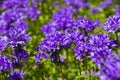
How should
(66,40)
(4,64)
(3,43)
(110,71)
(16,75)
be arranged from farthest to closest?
(3,43) < (16,75) < (66,40) < (4,64) < (110,71)

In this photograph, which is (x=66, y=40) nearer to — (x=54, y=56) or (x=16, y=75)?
(x=54, y=56)

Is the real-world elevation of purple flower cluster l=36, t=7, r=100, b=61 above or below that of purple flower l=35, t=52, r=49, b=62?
above

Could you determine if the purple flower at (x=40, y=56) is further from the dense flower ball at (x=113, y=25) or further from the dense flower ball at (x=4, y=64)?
the dense flower ball at (x=113, y=25)

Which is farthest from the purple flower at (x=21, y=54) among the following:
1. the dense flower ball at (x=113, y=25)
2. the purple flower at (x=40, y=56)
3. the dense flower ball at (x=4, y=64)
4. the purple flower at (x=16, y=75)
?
the dense flower ball at (x=113, y=25)

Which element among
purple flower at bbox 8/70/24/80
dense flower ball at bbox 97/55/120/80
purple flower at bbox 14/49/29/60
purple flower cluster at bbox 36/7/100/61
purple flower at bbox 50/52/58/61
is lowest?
purple flower at bbox 8/70/24/80

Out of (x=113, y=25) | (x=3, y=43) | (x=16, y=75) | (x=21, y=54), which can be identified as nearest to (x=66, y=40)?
(x=113, y=25)

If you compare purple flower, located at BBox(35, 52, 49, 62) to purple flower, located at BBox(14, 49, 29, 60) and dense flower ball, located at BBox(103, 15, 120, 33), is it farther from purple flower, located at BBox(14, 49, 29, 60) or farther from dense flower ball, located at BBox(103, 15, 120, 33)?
dense flower ball, located at BBox(103, 15, 120, 33)

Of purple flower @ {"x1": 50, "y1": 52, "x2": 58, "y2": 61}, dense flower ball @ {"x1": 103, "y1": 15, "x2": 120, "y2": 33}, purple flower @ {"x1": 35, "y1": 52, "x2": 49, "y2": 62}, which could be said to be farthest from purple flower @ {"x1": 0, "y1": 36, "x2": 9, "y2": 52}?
dense flower ball @ {"x1": 103, "y1": 15, "x2": 120, "y2": 33}

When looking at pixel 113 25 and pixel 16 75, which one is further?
pixel 16 75

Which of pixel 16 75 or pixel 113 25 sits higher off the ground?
pixel 113 25

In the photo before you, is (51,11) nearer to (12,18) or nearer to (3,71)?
(12,18)

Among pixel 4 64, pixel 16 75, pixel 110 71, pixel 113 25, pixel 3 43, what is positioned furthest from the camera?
pixel 3 43

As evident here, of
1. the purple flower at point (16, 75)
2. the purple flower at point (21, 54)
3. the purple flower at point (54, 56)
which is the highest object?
the purple flower at point (21, 54)
